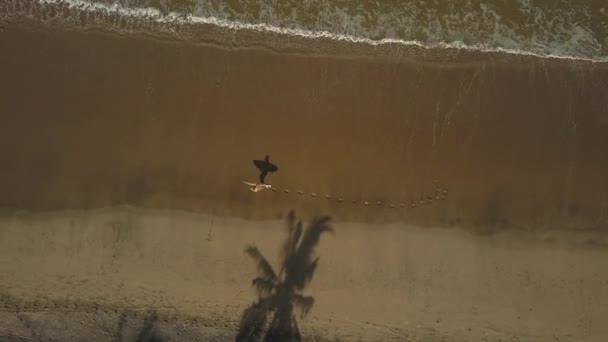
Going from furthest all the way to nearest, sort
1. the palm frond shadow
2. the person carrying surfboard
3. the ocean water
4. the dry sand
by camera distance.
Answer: the ocean water, the person carrying surfboard, the dry sand, the palm frond shadow

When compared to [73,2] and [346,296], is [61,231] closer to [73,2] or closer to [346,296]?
[73,2]

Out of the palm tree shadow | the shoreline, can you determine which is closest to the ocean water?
the shoreline

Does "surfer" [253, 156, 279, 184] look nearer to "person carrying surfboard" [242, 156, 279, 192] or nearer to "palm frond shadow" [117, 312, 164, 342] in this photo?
"person carrying surfboard" [242, 156, 279, 192]

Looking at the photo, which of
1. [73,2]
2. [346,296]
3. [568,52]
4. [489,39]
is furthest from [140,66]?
[568,52]

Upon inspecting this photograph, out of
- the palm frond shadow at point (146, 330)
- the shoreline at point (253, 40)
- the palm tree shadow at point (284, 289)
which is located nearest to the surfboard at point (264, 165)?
the palm tree shadow at point (284, 289)

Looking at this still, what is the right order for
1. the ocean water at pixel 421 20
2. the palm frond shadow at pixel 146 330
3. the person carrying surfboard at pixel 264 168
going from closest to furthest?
the palm frond shadow at pixel 146 330, the person carrying surfboard at pixel 264 168, the ocean water at pixel 421 20

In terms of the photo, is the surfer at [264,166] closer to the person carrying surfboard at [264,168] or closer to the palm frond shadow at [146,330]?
the person carrying surfboard at [264,168]
